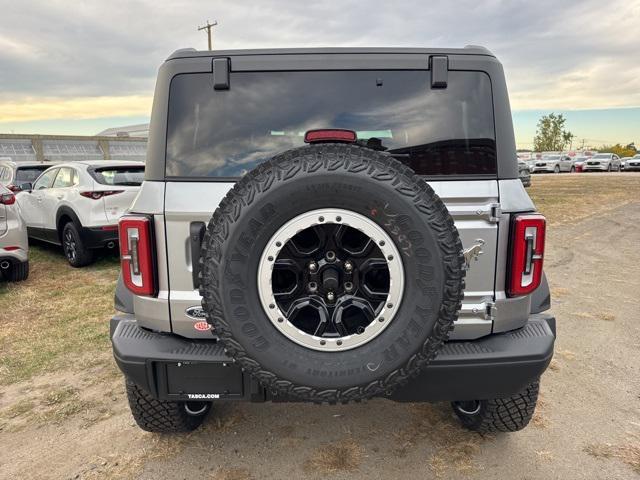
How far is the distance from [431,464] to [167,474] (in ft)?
4.60

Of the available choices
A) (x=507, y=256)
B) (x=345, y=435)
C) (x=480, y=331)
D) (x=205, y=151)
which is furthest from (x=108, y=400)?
(x=507, y=256)

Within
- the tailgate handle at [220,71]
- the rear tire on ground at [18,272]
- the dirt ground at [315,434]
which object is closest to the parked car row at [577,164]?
the dirt ground at [315,434]

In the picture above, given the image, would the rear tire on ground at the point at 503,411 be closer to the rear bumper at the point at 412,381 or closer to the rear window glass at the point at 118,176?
the rear bumper at the point at 412,381

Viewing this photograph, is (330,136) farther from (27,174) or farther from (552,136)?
(552,136)

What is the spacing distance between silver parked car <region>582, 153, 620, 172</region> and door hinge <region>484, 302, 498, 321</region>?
40676 mm

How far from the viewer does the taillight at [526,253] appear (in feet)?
6.94

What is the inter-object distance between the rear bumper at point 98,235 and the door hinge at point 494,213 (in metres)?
5.83

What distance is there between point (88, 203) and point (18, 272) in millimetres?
1248

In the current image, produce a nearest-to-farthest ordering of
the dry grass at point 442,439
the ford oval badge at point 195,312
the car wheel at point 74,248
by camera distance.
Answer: the ford oval badge at point 195,312 → the dry grass at point 442,439 → the car wheel at point 74,248

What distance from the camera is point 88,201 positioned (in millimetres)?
6566

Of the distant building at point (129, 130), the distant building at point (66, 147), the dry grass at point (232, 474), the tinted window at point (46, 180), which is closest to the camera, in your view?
the dry grass at point (232, 474)


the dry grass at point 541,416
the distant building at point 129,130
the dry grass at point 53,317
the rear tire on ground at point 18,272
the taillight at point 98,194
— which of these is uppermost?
the distant building at point 129,130

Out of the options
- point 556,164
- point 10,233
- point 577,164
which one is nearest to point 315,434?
point 10,233

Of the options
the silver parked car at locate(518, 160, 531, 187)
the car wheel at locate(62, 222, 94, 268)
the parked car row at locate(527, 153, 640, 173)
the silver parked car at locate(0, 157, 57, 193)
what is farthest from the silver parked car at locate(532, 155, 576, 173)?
the car wheel at locate(62, 222, 94, 268)
